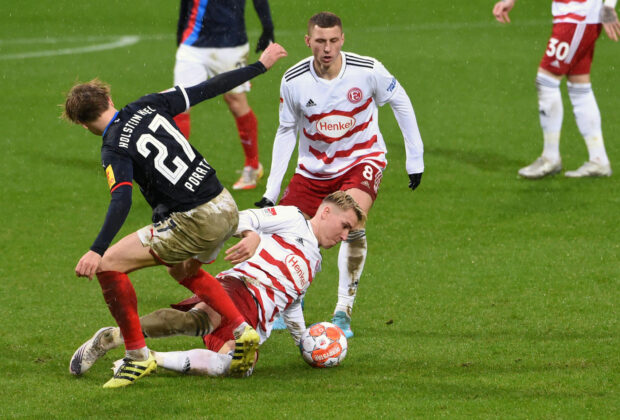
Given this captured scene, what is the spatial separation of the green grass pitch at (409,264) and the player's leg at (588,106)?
206mm

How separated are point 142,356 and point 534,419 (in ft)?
6.98

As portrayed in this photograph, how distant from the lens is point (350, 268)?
6691mm

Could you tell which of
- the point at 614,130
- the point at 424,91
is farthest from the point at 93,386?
the point at 424,91

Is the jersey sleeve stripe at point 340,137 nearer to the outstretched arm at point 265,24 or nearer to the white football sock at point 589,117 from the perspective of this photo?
the outstretched arm at point 265,24

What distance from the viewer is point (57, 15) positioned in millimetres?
21203

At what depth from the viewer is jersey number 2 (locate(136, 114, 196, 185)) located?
5324 millimetres

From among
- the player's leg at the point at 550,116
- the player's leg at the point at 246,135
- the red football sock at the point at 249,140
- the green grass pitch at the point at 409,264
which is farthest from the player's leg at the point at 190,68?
the player's leg at the point at 550,116

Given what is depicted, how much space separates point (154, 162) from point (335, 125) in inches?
71.3

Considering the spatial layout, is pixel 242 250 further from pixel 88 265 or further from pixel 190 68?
pixel 190 68

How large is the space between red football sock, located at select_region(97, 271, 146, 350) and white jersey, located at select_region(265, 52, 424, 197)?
5.09 feet

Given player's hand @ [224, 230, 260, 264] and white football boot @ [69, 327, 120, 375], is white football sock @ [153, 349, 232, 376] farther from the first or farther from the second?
player's hand @ [224, 230, 260, 264]

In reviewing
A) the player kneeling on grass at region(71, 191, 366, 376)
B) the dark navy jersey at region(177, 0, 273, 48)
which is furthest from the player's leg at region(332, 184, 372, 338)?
the dark navy jersey at region(177, 0, 273, 48)

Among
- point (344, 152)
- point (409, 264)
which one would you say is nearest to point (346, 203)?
point (344, 152)

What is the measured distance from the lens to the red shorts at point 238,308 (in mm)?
5729
